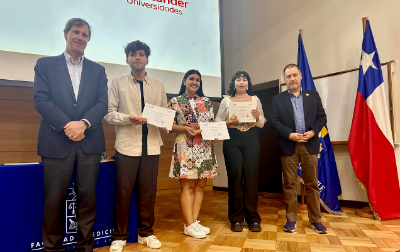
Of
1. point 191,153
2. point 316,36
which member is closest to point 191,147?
point 191,153

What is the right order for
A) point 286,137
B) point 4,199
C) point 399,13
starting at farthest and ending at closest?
point 399,13 → point 286,137 → point 4,199

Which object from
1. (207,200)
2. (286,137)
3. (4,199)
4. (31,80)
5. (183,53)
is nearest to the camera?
(4,199)

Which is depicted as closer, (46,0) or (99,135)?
(99,135)

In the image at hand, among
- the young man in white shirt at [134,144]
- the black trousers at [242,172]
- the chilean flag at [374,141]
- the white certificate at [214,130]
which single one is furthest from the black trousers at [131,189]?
the chilean flag at [374,141]

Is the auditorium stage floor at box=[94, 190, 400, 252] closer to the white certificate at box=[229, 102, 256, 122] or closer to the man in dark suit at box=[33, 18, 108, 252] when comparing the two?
the man in dark suit at box=[33, 18, 108, 252]

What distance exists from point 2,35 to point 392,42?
393 cm

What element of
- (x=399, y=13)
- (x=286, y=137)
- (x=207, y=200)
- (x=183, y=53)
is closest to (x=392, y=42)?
(x=399, y=13)

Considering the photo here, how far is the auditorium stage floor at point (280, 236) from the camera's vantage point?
187cm

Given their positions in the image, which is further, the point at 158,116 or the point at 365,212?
the point at 365,212

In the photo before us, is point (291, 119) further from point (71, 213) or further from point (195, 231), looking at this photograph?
point (71, 213)

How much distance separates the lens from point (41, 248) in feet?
5.71

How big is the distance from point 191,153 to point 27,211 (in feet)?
4.01

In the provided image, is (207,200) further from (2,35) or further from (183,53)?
(2,35)

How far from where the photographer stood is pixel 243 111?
2211 millimetres
